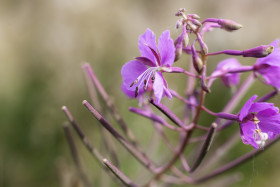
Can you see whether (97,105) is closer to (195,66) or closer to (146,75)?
(146,75)

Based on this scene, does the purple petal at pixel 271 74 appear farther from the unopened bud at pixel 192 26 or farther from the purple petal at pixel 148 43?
the purple petal at pixel 148 43

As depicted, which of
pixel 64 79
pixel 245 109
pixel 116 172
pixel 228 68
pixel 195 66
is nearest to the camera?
pixel 245 109

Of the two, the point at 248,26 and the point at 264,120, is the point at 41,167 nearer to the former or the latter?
the point at 264,120

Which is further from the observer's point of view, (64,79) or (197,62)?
(64,79)

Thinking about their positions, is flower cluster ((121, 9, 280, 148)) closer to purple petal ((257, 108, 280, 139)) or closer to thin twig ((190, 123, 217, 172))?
purple petal ((257, 108, 280, 139))

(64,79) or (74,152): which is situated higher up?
(74,152)

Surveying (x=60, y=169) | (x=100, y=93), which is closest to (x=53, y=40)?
(x=60, y=169)

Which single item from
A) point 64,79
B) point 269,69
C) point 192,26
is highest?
point 192,26

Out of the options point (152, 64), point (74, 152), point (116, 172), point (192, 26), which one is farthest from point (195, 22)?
point (74, 152)

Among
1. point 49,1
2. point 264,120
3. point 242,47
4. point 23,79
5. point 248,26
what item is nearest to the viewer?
point 264,120
